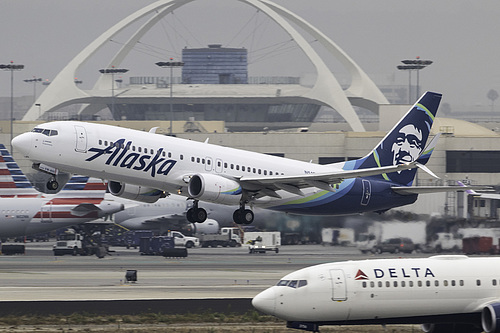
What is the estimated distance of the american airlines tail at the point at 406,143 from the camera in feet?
213

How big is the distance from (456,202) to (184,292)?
34.0 meters

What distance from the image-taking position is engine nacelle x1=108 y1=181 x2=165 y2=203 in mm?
57375

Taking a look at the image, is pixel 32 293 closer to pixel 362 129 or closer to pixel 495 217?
pixel 495 217

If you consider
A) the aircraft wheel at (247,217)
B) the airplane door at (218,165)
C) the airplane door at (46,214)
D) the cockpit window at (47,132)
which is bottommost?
the aircraft wheel at (247,217)

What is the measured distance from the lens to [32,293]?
55.7m

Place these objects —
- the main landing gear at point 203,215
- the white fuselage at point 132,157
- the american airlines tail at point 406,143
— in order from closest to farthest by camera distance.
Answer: the white fuselage at point 132,157, the main landing gear at point 203,215, the american airlines tail at point 406,143

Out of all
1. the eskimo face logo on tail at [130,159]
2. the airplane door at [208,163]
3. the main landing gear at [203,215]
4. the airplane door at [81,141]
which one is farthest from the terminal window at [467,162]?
the airplane door at [81,141]

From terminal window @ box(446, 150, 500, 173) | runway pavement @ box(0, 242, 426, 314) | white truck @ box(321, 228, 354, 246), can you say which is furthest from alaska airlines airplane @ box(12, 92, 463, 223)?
terminal window @ box(446, 150, 500, 173)

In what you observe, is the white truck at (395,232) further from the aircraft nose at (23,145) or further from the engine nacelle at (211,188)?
the aircraft nose at (23,145)

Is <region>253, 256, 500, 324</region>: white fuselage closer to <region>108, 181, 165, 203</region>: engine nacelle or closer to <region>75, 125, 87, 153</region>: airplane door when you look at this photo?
<region>75, 125, 87, 153</region>: airplane door

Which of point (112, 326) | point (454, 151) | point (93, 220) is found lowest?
point (112, 326)

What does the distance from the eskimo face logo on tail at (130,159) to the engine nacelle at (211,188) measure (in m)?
1.82

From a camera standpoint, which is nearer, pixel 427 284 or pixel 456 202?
pixel 427 284

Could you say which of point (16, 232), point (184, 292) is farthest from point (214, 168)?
point (16, 232)
